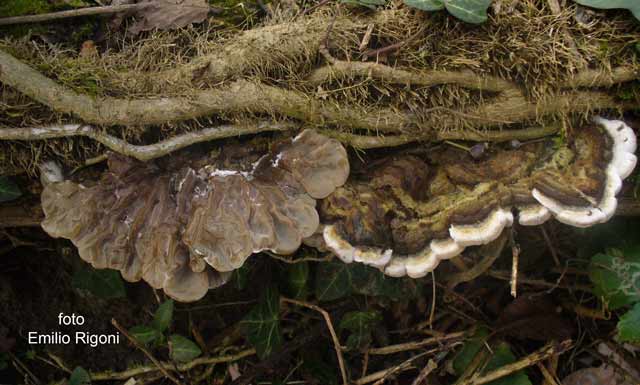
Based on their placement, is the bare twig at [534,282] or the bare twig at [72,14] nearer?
the bare twig at [72,14]

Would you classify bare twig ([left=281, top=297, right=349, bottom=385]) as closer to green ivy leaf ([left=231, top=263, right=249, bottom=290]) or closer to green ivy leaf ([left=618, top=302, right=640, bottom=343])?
green ivy leaf ([left=231, top=263, right=249, bottom=290])

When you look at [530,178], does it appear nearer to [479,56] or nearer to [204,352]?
[479,56]

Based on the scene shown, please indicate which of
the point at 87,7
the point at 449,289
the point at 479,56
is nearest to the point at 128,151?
the point at 87,7

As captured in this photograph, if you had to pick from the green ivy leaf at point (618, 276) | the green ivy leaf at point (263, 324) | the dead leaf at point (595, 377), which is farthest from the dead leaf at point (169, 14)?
the dead leaf at point (595, 377)

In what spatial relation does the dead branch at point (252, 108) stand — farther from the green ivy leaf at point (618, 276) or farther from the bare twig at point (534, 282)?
the bare twig at point (534, 282)

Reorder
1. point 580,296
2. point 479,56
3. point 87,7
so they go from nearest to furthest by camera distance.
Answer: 1. point 479,56
2. point 87,7
3. point 580,296
